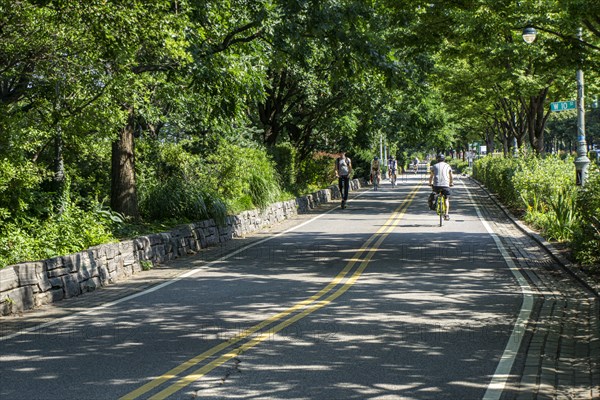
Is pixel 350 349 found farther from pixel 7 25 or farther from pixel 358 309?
pixel 7 25

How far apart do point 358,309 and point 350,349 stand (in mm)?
2090

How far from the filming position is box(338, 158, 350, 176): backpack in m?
27.3

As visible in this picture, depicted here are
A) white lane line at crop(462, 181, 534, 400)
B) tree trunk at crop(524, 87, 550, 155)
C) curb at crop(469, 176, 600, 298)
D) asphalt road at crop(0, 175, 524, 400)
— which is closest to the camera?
white lane line at crop(462, 181, 534, 400)

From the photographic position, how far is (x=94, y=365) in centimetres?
668

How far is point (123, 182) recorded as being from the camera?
16609mm

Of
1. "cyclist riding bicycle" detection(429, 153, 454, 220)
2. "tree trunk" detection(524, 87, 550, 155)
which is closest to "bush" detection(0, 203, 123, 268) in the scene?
"cyclist riding bicycle" detection(429, 153, 454, 220)

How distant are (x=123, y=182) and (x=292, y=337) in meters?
9.91

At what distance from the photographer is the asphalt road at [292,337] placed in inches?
235

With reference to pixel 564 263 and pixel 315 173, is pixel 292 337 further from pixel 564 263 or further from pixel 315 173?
pixel 315 173

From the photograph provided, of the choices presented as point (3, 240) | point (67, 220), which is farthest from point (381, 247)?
point (3, 240)

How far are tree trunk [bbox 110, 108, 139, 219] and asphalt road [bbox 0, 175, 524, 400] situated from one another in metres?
3.56

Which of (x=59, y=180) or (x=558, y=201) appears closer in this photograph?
(x=59, y=180)

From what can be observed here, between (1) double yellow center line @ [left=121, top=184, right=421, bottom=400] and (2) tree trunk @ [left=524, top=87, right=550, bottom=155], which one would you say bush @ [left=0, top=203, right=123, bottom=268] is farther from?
(2) tree trunk @ [left=524, top=87, right=550, bottom=155]

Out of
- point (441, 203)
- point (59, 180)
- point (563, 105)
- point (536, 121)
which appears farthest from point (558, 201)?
point (536, 121)
